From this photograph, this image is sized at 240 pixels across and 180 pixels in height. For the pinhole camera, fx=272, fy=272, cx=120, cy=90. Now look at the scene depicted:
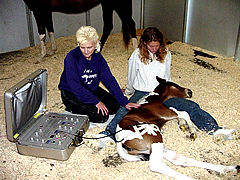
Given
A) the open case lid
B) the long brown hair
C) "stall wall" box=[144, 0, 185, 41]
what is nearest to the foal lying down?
the long brown hair

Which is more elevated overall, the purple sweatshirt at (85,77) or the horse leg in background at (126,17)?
the horse leg in background at (126,17)

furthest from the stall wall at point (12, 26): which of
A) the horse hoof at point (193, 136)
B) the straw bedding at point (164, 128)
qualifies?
the horse hoof at point (193, 136)

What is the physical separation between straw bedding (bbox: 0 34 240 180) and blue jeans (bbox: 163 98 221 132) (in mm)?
64

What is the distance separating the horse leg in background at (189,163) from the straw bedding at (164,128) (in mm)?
28

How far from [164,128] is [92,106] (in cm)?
56

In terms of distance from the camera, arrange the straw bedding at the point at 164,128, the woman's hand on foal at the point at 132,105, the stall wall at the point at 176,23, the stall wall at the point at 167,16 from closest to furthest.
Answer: the straw bedding at the point at 164,128 < the woman's hand on foal at the point at 132,105 < the stall wall at the point at 176,23 < the stall wall at the point at 167,16

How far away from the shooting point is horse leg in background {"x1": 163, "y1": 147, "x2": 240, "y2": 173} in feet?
5.12

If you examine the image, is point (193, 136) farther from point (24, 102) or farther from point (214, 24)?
point (214, 24)

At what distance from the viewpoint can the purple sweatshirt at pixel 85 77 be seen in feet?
6.33

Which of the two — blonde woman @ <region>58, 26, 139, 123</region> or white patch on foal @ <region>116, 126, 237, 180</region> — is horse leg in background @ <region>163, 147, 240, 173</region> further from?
blonde woman @ <region>58, 26, 139, 123</region>

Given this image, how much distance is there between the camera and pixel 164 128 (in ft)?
6.64

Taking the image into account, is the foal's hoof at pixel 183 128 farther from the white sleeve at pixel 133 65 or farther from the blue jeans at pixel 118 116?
the white sleeve at pixel 133 65

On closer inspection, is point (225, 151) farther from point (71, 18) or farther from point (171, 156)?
point (71, 18)

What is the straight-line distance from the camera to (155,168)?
149 cm
